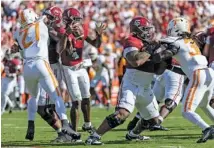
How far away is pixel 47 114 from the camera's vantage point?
9.80 metres

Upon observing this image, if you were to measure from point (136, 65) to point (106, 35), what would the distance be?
16799 millimetres

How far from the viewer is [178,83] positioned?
36.8ft

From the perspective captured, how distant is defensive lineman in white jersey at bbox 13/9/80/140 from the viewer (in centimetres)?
916

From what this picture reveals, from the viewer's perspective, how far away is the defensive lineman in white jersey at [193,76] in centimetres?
878

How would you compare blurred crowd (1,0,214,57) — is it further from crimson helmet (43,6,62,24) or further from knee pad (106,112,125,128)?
knee pad (106,112,125,128)

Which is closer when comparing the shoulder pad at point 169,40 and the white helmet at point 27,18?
the shoulder pad at point 169,40

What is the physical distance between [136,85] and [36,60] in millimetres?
1401

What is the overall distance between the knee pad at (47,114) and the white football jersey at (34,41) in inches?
33.5

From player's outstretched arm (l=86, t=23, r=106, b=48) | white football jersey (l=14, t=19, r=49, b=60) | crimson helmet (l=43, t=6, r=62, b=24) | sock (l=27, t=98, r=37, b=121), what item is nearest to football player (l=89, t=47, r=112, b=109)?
player's outstretched arm (l=86, t=23, r=106, b=48)

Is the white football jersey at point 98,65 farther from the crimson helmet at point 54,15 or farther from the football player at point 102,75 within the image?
the crimson helmet at point 54,15

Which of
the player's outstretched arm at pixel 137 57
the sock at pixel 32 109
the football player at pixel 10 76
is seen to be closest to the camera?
the player's outstretched arm at pixel 137 57

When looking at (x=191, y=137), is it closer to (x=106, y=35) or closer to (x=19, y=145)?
(x=19, y=145)

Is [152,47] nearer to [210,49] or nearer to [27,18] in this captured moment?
[27,18]

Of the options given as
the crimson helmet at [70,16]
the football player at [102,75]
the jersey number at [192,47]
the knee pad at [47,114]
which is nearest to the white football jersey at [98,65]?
the football player at [102,75]
